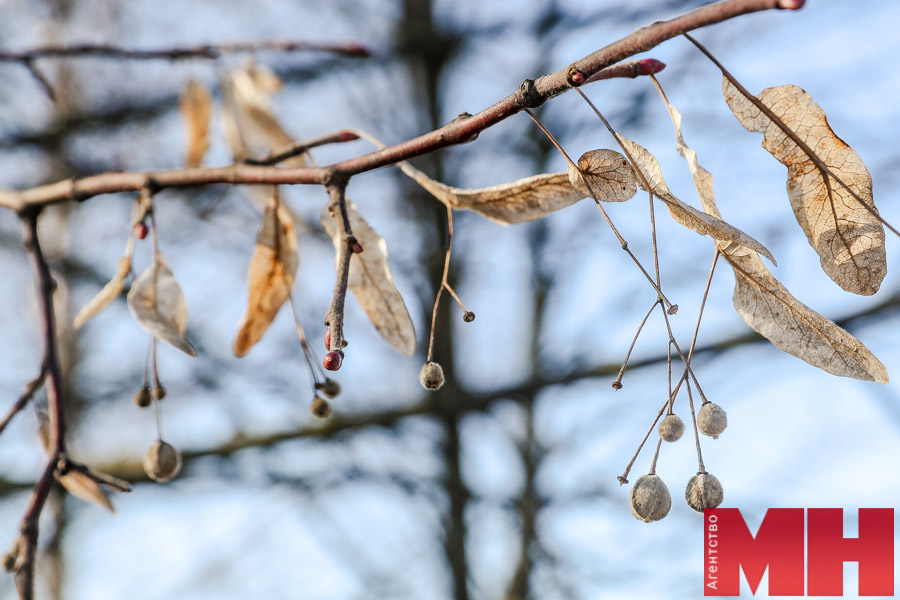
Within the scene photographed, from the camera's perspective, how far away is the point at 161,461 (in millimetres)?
708

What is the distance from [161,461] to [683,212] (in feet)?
1.74

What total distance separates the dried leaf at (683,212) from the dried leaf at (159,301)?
0.38 meters

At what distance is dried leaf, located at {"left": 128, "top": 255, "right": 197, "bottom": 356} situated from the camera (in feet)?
2.06

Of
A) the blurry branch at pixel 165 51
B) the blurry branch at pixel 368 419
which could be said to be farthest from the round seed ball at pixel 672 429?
the blurry branch at pixel 368 419

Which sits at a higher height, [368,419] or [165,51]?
[368,419]

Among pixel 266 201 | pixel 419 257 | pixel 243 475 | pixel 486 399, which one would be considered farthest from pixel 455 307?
pixel 266 201

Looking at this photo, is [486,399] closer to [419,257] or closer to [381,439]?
[381,439]

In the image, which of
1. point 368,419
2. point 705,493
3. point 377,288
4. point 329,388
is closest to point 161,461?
point 329,388

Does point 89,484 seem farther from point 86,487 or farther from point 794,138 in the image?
point 794,138

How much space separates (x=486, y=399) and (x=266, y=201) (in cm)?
244

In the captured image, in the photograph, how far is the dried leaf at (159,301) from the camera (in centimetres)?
63

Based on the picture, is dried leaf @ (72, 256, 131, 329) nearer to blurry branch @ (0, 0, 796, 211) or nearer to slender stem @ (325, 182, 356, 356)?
blurry branch @ (0, 0, 796, 211)

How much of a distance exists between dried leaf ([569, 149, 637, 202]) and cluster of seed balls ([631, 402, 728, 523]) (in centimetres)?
17

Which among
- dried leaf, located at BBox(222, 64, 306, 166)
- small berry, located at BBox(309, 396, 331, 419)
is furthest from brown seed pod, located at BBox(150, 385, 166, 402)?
dried leaf, located at BBox(222, 64, 306, 166)
